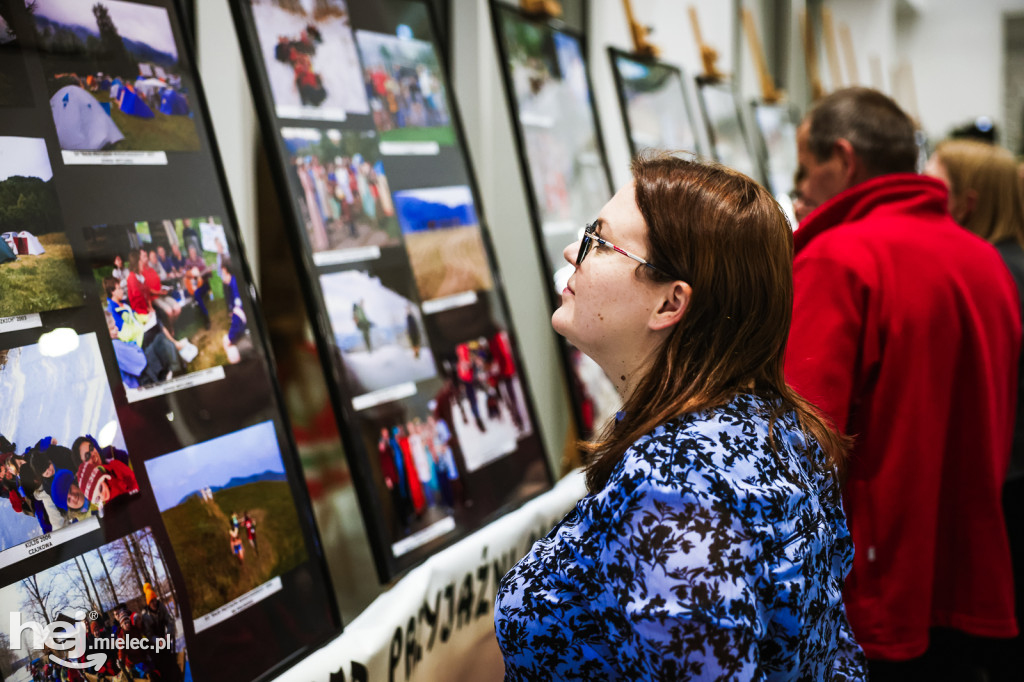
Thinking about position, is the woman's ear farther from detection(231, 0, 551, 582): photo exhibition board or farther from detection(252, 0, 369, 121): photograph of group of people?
detection(252, 0, 369, 121): photograph of group of people

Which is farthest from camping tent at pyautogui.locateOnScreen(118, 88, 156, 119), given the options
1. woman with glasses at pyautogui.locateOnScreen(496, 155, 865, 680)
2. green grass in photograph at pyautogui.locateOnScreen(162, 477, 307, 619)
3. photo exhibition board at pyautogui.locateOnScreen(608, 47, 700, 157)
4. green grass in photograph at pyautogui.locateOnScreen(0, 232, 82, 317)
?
photo exhibition board at pyautogui.locateOnScreen(608, 47, 700, 157)

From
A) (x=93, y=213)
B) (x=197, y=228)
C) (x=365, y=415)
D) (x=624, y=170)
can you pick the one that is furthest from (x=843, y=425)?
(x=624, y=170)

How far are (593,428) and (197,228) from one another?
179 centimetres

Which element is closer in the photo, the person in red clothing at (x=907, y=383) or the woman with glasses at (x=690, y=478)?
the woman with glasses at (x=690, y=478)

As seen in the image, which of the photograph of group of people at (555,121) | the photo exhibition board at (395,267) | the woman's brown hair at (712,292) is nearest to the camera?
the woman's brown hair at (712,292)

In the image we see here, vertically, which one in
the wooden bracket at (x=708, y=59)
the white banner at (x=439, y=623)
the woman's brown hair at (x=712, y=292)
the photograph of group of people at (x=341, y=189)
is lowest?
the white banner at (x=439, y=623)

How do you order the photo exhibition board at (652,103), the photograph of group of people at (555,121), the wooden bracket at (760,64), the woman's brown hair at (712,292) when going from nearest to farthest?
the woman's brown hair at (712,292) < the photograph of group of people at (555,121) < the photo exhibition board at (652,103) < the wooden bracket at (760,64)

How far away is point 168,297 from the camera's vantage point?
1.50 m

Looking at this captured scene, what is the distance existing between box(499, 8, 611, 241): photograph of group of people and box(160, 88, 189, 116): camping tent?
1411 mm

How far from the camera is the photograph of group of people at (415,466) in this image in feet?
6.40

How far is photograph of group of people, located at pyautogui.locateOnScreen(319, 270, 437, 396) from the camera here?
6.32 feet

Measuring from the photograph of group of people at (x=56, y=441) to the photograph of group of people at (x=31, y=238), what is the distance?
0.07 metres

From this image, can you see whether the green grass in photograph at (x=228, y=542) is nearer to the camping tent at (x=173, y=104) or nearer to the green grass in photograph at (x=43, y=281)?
the green grass in photograph at (x=43, y=281)

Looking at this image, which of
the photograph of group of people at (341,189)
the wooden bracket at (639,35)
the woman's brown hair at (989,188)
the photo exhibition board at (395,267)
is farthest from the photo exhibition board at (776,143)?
the photograph of group of people at (341,189)
